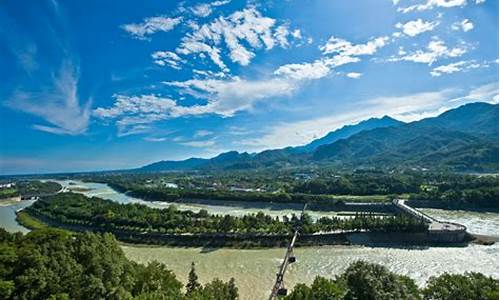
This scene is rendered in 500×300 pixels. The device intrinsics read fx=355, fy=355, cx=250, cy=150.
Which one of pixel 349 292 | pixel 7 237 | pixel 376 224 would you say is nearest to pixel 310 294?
pixel 349 292

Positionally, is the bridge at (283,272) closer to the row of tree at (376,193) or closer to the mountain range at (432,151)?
the row of tree at (376,193)

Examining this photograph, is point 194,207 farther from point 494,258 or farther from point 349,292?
point 349,292

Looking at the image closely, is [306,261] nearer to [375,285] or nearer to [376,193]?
[375,285]

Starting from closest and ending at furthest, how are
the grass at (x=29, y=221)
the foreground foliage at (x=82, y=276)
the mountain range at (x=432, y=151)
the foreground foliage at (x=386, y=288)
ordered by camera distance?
the foreground foliage at (x=386, y=288) < the foreground foliage at (x=82, y=276) < the grass at (x=29, y=221) < the mountain range at (x=432, y=151)

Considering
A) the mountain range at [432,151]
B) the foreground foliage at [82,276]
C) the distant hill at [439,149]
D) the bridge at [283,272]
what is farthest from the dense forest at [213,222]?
the mountain range at [432,151]

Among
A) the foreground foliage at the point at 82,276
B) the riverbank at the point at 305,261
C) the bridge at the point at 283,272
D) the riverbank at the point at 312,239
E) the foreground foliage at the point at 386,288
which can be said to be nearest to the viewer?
the foreground foliage at the point at 386,288

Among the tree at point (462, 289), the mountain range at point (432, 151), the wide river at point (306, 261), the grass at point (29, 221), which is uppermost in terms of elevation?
the mountain range at point (432, 151)
